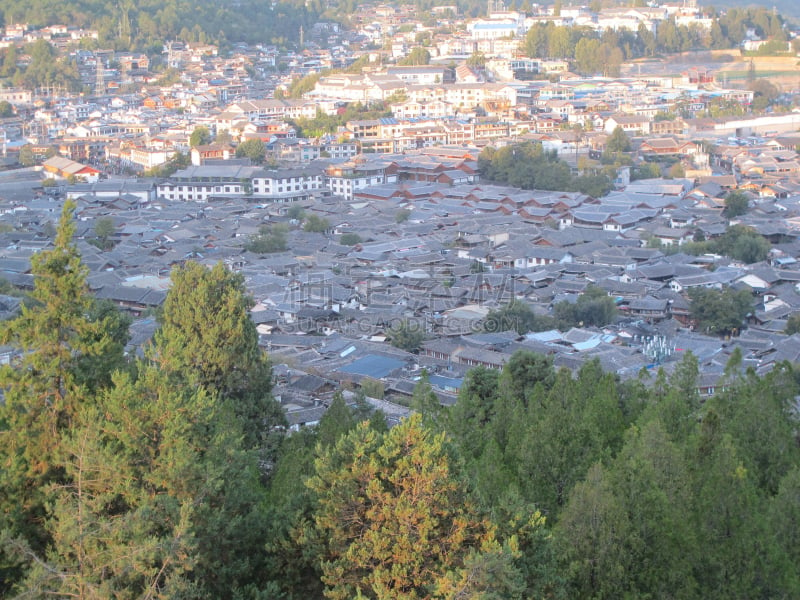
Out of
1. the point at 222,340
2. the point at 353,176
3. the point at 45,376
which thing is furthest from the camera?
the point at 353,176

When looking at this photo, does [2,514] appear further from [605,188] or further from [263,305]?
[605,188]

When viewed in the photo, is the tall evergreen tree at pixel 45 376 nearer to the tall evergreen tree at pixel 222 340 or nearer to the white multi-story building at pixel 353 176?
the tall evergreen tree at pixel 222 340

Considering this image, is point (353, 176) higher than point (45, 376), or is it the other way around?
point (45, 376)

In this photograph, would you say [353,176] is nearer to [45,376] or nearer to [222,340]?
[222,340]

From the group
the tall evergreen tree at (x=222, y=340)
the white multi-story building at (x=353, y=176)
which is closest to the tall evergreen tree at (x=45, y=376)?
the tall evergreen tree at (x=222, y=340)

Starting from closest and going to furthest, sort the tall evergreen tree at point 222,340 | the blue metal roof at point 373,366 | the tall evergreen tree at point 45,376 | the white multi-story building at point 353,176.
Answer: the tall evergreen tree at point 45,376, the tall evergreen tree at point 222,340, the blue metal roof at point 373,366, the white multi-story building at point 353,176

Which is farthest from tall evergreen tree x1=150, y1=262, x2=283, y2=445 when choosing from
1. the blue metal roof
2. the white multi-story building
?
the white multi-story building

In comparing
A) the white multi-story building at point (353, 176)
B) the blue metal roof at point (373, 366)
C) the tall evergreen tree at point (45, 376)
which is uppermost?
the tall evergreen tree at point (45, 376)

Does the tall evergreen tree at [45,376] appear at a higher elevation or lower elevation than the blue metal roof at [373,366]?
higher

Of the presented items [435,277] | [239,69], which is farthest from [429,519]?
[239,69]

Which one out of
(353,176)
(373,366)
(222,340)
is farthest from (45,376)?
(353,176)

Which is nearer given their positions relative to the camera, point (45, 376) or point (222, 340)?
point (45, 376)
